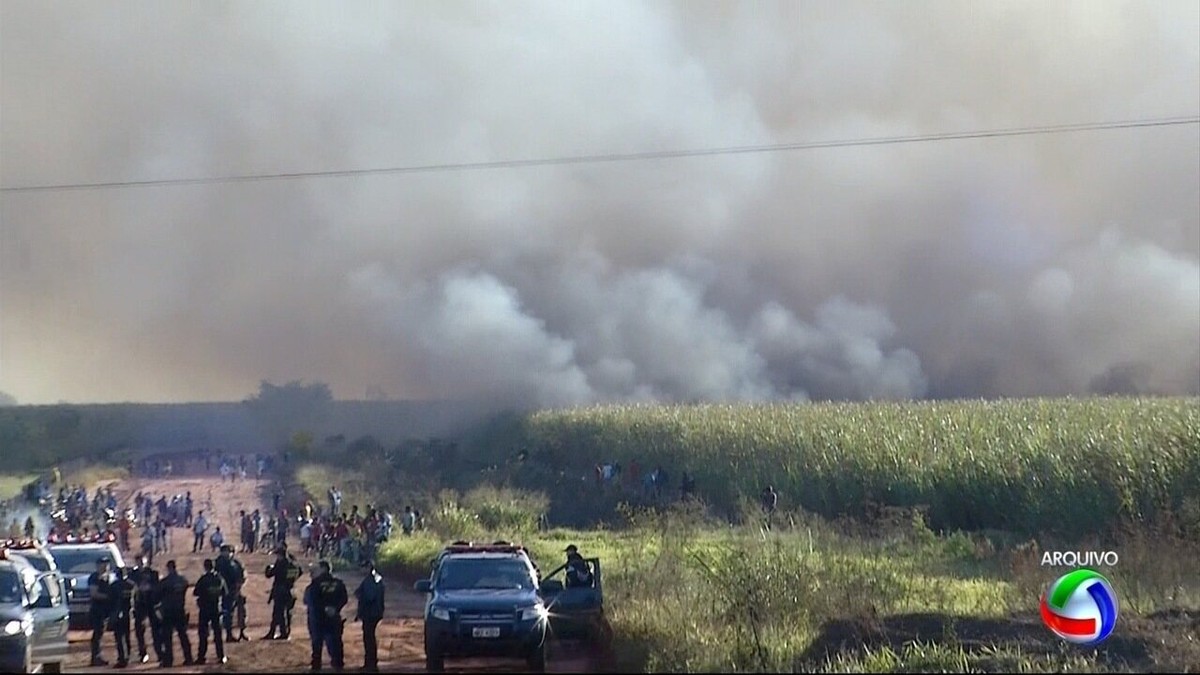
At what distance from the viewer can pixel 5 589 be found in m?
17.7

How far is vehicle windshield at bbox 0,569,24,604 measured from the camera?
57.6 feet

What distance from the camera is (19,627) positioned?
16.9 metres

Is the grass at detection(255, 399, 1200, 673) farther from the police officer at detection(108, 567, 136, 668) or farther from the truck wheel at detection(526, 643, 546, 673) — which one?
the police officer at detection(108, 567, 136, 668)

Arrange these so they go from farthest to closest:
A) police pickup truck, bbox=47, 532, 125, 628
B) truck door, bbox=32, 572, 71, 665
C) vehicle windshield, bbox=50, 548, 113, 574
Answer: vehicle windshield, bbox=50, 548, 113, 574 → police pickup truck, bbox=47, 532, 125, 628 → truck door, bbox=32, 572, 71, 665

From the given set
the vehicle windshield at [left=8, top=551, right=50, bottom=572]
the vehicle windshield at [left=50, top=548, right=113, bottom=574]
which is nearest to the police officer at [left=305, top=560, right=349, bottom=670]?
the vehicle windshield at [left=8, top=551, right=50, bottom=572]

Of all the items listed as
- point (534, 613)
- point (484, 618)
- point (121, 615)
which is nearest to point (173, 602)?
point (121, 615)

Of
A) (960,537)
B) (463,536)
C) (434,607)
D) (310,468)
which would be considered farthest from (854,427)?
(434,607)

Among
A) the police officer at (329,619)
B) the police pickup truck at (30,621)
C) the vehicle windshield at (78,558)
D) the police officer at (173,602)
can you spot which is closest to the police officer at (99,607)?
the police pickup truck at (30,621)

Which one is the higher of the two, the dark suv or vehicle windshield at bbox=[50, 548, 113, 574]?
vehicle windshield at bbox=[50, 548, 113, 574]

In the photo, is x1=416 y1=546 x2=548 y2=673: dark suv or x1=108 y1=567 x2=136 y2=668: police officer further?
x1=108 y1=567 x2=136 y2=668: police officer

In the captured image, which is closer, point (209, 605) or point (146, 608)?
point (209, 605)

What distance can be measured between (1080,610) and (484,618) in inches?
306

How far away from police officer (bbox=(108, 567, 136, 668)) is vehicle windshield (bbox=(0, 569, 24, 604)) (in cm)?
177

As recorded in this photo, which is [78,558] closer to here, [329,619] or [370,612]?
[329,619]
